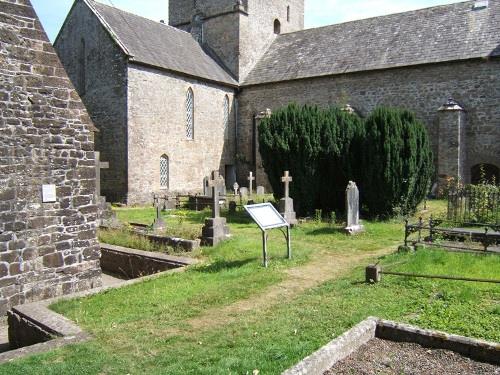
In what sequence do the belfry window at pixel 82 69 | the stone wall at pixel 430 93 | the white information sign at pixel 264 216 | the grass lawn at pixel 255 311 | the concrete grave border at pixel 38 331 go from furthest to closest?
1. the belfry window at pixel 82 69
2. the stone wall at pixel 430 93
3. the white information sign at pixel 264 216
4. the concrete grave border at pixel 38 331
5. the grass lawn at pixel 255 311

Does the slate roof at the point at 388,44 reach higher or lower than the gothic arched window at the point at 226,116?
higher

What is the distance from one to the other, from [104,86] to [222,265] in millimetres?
16089

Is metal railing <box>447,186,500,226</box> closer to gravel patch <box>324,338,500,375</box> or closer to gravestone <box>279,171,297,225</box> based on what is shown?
gravestone <box>279,171,297,225</box>

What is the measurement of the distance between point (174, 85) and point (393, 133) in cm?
1283

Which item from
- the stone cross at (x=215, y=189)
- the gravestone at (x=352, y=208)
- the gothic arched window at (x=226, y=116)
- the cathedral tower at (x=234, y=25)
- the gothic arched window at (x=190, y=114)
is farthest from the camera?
the cathedral tower at (x=234, y=25)

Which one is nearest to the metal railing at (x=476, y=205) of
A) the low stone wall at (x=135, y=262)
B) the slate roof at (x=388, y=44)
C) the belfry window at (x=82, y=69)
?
the low stone wall at (x=135, y=262)

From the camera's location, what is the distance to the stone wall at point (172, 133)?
22.0m

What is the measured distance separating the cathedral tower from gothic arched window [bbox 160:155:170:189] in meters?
7.44

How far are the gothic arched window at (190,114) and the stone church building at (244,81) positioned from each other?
5 centimetres

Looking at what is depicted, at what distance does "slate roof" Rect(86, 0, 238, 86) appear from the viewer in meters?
22.4

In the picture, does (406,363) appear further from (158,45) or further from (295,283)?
(158,45)

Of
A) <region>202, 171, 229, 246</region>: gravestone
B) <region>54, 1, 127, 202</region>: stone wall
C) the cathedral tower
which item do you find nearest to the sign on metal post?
<region>202, 171, 229, 246</region>: gravestone

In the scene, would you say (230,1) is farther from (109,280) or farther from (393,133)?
(109,280)

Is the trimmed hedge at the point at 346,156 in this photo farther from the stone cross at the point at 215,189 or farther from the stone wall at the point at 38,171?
the stone wall at the point at 38,171
